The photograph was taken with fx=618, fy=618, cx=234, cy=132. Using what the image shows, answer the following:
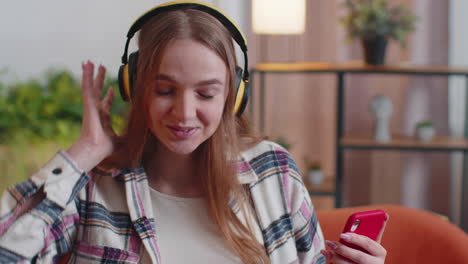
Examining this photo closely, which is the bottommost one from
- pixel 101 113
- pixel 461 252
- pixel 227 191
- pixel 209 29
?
pixel 461 252

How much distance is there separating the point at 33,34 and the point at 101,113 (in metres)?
2.38

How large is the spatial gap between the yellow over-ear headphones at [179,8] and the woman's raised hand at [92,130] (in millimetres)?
61

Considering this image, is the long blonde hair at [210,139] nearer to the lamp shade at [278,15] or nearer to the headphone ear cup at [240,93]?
the headphone ear cup at [240,93]

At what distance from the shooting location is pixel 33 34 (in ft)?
11.1

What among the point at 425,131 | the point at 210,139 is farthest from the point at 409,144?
the point at 210,139

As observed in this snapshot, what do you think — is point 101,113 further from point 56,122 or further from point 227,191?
point 56,122

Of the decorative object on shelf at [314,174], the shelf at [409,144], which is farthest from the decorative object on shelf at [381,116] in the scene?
the decorative object on shelf at [314,174]

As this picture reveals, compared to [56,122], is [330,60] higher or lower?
higher

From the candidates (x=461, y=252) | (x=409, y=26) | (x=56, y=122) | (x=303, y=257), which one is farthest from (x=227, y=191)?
(x=409, y=26)

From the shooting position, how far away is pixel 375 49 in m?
3.02

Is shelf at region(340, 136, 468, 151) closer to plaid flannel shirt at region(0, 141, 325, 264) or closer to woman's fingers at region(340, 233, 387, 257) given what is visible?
plaid flannel shirt at region(0, 141, 325, 264)

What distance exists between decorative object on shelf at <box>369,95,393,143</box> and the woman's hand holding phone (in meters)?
2.05

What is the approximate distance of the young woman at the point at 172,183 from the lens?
1.08 metres

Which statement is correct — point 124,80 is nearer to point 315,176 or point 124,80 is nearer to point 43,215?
point 43,215
